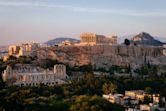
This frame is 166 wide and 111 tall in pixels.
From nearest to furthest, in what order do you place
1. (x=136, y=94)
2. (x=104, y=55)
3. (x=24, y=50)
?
(x=136, y=94)
(x=24, y=50)
(x=104, y=55)

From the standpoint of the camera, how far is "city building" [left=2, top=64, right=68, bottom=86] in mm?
34631

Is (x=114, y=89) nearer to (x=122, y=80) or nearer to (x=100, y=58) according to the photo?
(x=122, y=80)

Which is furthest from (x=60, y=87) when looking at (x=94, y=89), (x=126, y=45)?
(x=126, y=45)

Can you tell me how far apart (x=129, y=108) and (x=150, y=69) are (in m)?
18.2

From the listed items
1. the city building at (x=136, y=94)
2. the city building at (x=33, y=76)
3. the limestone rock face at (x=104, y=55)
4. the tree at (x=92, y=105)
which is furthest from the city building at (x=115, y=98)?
the limestone rock face at (x=104, y=55)

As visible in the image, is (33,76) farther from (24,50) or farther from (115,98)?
(24,50)

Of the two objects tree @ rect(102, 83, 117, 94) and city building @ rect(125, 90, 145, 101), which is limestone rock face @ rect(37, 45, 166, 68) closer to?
tree @ rect(102, 83, 117, 94)

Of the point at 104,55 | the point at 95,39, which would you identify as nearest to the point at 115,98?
the point at 104,55

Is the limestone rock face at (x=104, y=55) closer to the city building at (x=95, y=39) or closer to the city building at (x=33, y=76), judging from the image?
the city building at (x=95, y=39)

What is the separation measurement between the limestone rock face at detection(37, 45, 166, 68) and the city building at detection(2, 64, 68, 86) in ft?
21.8

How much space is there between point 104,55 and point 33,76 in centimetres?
1348

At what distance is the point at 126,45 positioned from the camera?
51250 mm

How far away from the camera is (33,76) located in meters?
35.3

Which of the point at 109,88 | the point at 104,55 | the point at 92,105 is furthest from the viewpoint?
the point at 104,55
